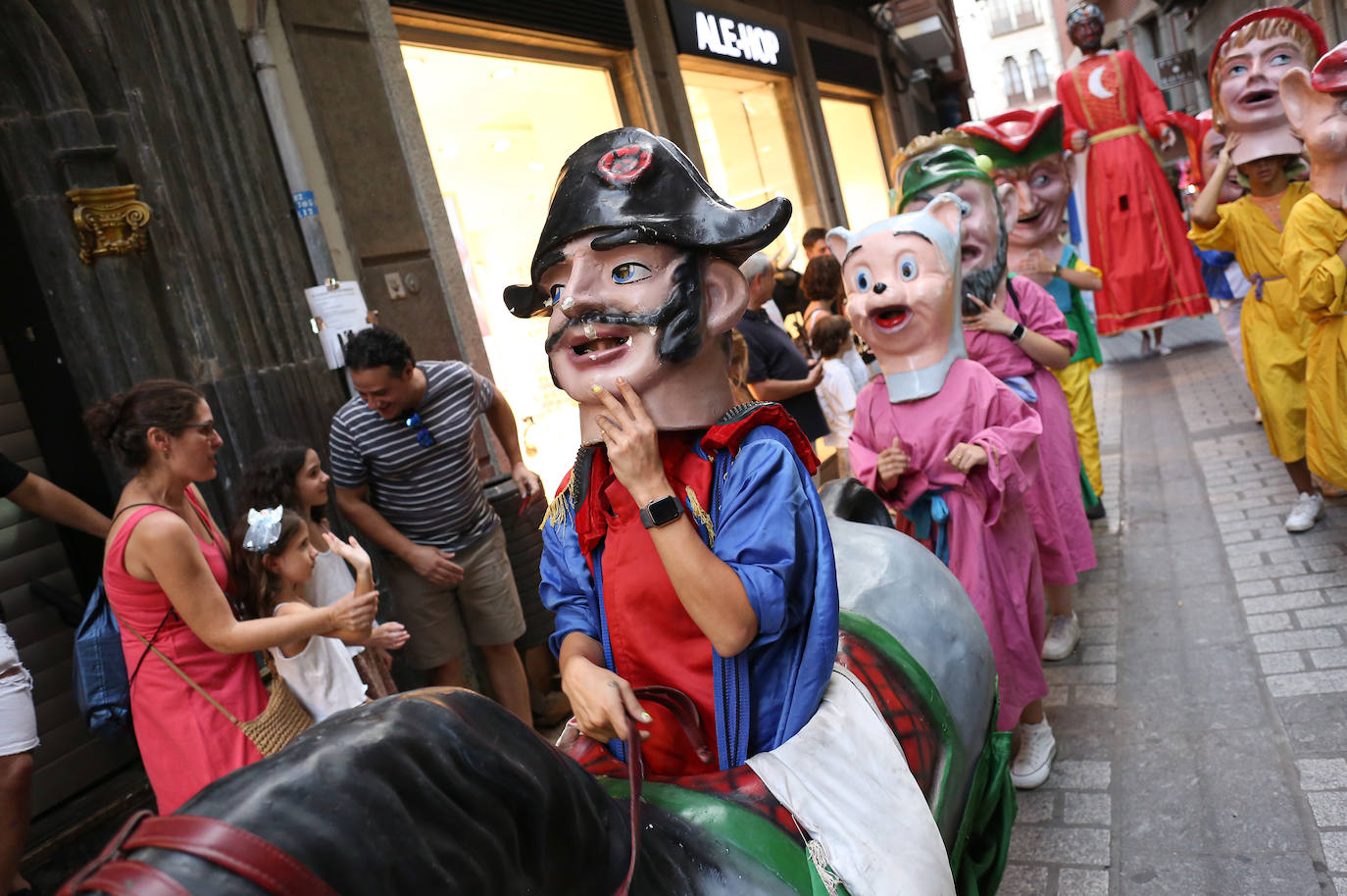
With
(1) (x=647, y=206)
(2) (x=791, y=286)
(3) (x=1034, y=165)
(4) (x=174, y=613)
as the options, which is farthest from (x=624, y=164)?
(2) (x=791, y=286)

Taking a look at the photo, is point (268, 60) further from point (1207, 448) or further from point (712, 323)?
point (1207, 448)

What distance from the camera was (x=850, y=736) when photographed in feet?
5.37

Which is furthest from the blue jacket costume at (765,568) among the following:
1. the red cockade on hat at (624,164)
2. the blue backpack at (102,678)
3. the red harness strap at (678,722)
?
the blue backpack at (102,678)

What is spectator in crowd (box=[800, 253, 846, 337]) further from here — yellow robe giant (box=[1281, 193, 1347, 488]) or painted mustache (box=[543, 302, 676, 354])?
painted mustache (box=[543, 302, 676, 354])

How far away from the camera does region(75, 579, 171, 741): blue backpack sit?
2734 millimetres

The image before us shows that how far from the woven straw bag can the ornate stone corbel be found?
5.55ft

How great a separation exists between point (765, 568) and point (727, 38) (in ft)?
27.9

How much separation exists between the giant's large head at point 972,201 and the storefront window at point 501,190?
2.13 m

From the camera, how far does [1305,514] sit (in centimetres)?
455

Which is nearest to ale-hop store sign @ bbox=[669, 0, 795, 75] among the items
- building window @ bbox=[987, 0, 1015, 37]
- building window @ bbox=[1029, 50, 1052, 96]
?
building window @ bbox=[1029, 50, 1052, 96]

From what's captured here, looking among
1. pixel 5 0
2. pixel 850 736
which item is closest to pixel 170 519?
pixel 850 736

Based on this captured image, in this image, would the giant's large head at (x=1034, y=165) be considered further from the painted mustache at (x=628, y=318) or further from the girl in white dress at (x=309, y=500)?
the painted mustache at (x=628, y=318)

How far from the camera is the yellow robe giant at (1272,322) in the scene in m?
4.39

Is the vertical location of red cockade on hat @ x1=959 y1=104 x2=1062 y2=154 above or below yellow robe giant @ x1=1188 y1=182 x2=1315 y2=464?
above
